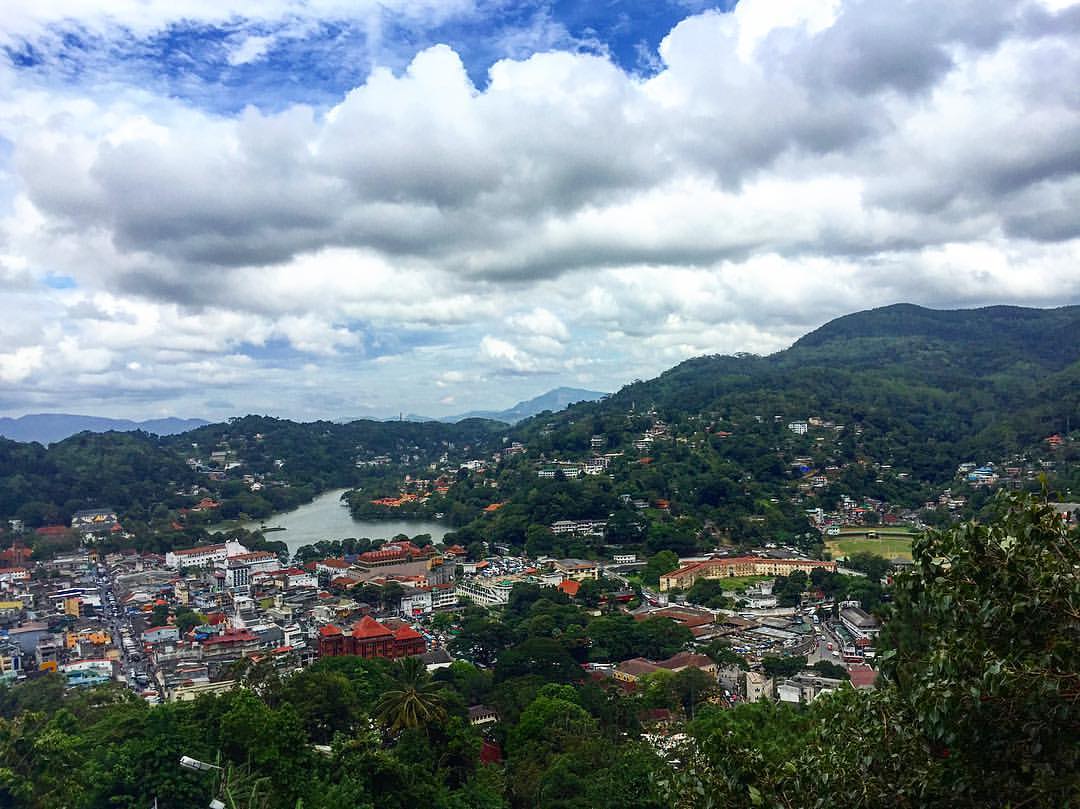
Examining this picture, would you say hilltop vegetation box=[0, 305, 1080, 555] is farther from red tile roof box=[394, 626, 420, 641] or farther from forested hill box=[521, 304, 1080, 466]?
red tile roof box=[394, 626, 420, 641]

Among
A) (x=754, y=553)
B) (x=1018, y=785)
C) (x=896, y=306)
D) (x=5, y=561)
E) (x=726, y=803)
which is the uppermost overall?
(x=896, y=306)

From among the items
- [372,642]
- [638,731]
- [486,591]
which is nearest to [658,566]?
[486,591]

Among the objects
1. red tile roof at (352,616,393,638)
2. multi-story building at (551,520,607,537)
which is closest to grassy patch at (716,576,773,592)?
multi-story building at (551,520,607,537)

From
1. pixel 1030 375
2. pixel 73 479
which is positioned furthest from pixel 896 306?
pixel 73 479

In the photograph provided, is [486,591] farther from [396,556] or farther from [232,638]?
[232,638]

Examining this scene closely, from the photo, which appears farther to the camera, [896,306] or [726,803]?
[896,306]

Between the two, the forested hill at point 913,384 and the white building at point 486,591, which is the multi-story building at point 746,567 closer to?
the white building at point 486,591

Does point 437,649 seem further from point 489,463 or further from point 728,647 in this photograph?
point 489,463
